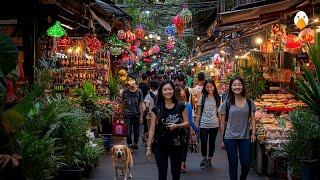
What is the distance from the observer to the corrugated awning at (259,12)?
1244 cm

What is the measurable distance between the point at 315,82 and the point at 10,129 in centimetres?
437

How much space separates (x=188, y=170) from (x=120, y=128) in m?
3.85

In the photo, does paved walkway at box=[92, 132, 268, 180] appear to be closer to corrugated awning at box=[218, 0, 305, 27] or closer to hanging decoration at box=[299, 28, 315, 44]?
hanging decoration at box=[299, 28, 315, 44]

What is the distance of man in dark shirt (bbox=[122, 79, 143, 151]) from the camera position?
1421 cm

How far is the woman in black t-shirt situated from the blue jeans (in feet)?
3.31

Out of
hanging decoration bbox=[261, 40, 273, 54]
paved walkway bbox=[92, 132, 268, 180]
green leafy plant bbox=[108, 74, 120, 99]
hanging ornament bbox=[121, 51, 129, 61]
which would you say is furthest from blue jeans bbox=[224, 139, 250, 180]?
hanging ornament bbox=[121, 51, 129, 61]

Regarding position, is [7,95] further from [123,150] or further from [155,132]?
[123,150]

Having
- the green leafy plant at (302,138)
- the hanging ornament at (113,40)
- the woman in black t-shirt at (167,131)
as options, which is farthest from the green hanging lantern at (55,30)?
the hanging ornament at (113,40)

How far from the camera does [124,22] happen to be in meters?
19.2

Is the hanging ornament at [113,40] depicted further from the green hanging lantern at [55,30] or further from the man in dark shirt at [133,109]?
the green hanging lantern at [55,30]

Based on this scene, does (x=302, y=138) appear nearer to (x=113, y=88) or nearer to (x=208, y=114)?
(x=208, y=114)

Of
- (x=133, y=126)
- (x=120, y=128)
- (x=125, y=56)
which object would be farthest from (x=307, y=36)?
(x=125, y=56)

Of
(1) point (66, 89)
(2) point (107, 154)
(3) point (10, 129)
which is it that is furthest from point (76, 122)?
(1) point (66, 89)

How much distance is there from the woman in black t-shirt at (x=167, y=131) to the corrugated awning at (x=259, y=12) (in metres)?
5.36
